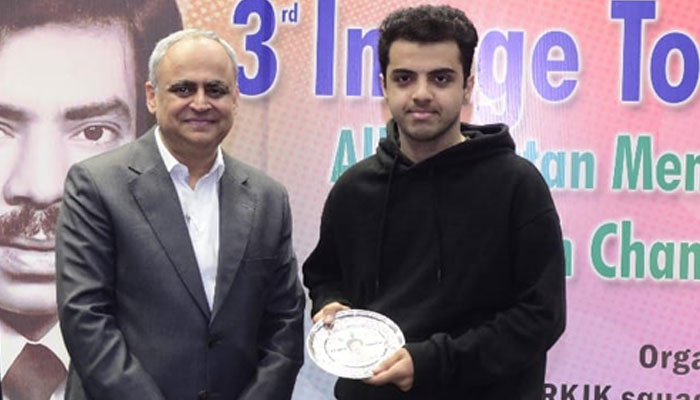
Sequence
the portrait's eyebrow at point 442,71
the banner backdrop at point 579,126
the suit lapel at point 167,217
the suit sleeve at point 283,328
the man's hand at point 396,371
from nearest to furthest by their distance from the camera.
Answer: the man's hand at point 396,371 → the portrait's eyebrow at point 442,71 → the suit lapel at point 167,217 → the suit sleeve at point 283,328 → the banner backdrop at point 579,126

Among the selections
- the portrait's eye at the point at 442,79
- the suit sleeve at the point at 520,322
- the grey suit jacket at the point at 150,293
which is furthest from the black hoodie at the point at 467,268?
the grey suit jacket at the point at 150,293

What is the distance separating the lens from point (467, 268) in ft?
7.49

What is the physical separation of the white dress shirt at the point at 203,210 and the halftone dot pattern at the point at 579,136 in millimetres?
1281

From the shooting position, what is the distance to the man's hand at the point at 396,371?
86.8 inches

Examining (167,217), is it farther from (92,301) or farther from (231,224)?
(92,301)

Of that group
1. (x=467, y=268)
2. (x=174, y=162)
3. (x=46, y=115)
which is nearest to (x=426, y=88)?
(x=467, y=268)

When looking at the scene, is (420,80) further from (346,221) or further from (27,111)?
→ (27,111)

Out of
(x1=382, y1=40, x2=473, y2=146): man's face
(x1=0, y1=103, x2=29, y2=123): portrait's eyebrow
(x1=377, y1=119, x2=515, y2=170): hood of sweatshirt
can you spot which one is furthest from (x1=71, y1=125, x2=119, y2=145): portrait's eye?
(x1=382, y1=40, x2=473, y2=146): man's face

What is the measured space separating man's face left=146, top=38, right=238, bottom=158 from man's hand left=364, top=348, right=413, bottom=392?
28.4 inches

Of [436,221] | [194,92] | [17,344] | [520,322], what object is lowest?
[17,344]

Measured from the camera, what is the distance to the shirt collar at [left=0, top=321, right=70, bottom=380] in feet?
12.9

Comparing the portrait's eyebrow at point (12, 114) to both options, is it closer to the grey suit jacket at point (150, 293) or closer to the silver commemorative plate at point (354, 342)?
the grey suit jacket at point (150, 293)

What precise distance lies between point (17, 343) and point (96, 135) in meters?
0.89

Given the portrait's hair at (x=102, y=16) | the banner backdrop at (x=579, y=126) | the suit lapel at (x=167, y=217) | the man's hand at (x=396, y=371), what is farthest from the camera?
the portrait's hair at (x=102, y=16)
